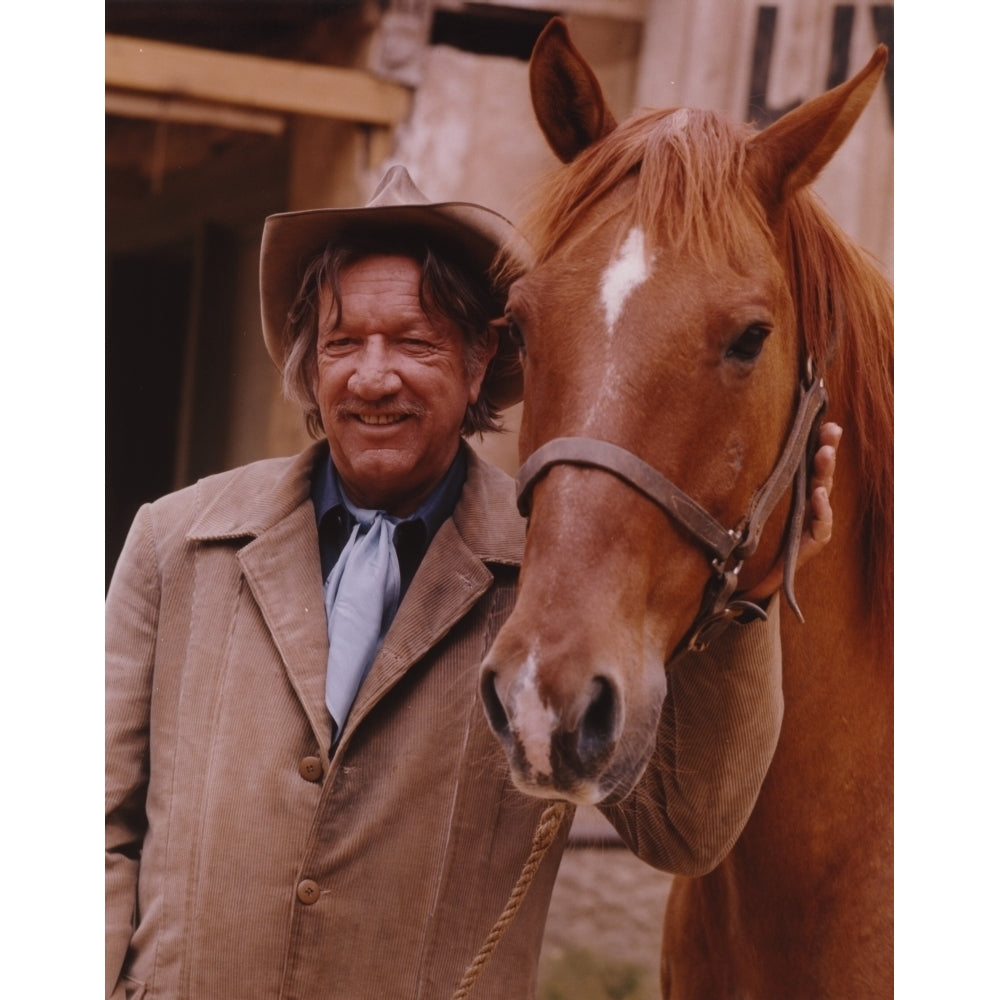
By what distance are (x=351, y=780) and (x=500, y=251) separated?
86 centimetres

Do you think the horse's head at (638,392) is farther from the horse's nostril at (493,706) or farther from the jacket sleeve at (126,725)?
the jacket sleeve at (126,725)

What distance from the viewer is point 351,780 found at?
171cm

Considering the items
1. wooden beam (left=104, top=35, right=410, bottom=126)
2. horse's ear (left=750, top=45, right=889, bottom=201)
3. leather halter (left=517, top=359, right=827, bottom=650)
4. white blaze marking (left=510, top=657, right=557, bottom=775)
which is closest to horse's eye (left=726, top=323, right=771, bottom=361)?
leather halter (left=517, top=359, right=827, bottom=650)

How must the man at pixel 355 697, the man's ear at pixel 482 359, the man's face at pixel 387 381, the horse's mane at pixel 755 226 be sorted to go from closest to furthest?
the horse's mane at pixel 755 226 < the man at pixel 355 697 < the man's face at pixel 387 381 < the man's ear at pixel 482 359

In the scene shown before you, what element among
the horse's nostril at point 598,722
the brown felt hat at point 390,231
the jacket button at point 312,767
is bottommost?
the jacket button at point 312,767

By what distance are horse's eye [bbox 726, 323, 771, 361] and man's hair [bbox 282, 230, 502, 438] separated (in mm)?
588

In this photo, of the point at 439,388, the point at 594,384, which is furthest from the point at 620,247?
the point at 439,388

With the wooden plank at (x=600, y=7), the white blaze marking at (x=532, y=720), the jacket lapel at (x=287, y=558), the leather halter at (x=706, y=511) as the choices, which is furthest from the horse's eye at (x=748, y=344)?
the wooden plank at (x=600, y=7)

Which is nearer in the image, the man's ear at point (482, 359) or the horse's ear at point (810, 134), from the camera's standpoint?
the horse's ear at point (810, 134)

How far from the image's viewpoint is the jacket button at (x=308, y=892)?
1.68 m

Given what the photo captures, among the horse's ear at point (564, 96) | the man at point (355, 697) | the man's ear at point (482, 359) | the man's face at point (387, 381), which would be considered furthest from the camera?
the man's ear at point (482, 359)

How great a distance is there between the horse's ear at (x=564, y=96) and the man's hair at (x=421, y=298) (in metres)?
0.29

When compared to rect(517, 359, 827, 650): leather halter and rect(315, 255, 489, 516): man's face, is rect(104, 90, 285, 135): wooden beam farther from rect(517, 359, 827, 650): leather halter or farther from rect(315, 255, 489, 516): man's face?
rect(517, 359, 827, 650): leather halter

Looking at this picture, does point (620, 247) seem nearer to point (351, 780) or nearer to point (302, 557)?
point (302, 557)
